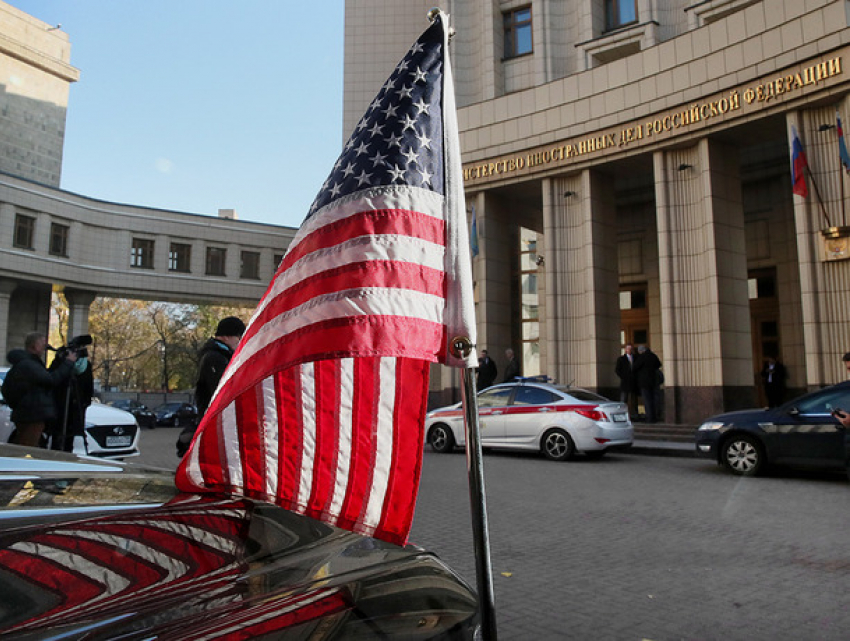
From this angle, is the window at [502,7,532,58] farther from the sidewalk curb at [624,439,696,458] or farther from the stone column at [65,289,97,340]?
the stone column at [65,289,97,340]

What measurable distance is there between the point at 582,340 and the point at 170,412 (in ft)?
82.7

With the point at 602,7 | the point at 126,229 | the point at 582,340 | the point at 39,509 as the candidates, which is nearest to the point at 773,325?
the point at 582,340

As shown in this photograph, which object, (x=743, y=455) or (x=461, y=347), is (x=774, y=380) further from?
(x=461, y=347)

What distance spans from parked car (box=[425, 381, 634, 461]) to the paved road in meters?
2.14

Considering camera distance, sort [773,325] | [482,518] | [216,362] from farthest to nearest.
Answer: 1. [773,325]
2. [216,362]
3. [482,518]

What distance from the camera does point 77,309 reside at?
38.3 metres

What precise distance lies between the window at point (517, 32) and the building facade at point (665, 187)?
0.18 feet

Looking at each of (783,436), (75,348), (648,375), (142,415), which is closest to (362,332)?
(75,348)

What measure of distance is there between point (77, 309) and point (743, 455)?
3718 centimetres

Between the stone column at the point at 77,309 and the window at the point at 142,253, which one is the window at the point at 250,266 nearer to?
the window at the point at 142,253

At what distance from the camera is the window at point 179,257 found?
40.8 meters

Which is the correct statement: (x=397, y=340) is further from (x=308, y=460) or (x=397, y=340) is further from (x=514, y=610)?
(x=514, y=610)

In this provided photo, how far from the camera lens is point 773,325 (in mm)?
21750

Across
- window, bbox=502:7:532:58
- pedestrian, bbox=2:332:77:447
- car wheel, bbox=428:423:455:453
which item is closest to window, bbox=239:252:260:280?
window, bbox=502:7:532:58
